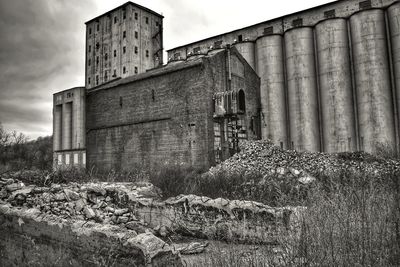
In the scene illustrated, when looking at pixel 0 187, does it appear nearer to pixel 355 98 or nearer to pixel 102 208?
pixel 102 208

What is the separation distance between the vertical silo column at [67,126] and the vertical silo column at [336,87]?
19645mm

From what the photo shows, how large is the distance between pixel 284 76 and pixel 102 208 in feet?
59.2

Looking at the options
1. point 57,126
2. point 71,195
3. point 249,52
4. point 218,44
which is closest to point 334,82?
point 249,52

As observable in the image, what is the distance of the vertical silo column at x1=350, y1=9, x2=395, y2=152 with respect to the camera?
18.5 m

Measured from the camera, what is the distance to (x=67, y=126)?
25.8 m

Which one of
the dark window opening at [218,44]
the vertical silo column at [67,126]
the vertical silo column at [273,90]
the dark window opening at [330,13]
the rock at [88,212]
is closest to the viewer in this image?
the rock at [88,212]

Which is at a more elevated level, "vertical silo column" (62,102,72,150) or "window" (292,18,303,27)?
"window" (292,18,303,27)

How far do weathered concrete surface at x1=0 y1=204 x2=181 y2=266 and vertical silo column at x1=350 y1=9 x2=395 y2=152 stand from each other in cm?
1738

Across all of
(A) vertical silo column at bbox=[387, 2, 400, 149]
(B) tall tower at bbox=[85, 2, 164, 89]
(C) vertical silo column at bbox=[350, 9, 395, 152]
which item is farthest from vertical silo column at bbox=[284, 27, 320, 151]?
(B) tall tower at bbox=[85, 2, 164, 89]

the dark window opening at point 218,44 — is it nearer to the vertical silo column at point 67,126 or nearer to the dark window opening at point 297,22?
the dark window opening at point 297,22

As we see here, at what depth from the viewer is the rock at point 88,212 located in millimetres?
7419

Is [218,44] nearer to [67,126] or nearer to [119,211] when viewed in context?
[67,126]

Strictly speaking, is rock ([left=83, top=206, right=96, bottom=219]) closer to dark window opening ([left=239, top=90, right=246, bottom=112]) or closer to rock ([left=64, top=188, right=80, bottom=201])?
rock ([left=64, top=188, right=80, bottom=201])

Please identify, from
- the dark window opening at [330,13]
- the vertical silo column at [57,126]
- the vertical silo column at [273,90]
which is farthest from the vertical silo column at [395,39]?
the vertical silo column at [57,126]
